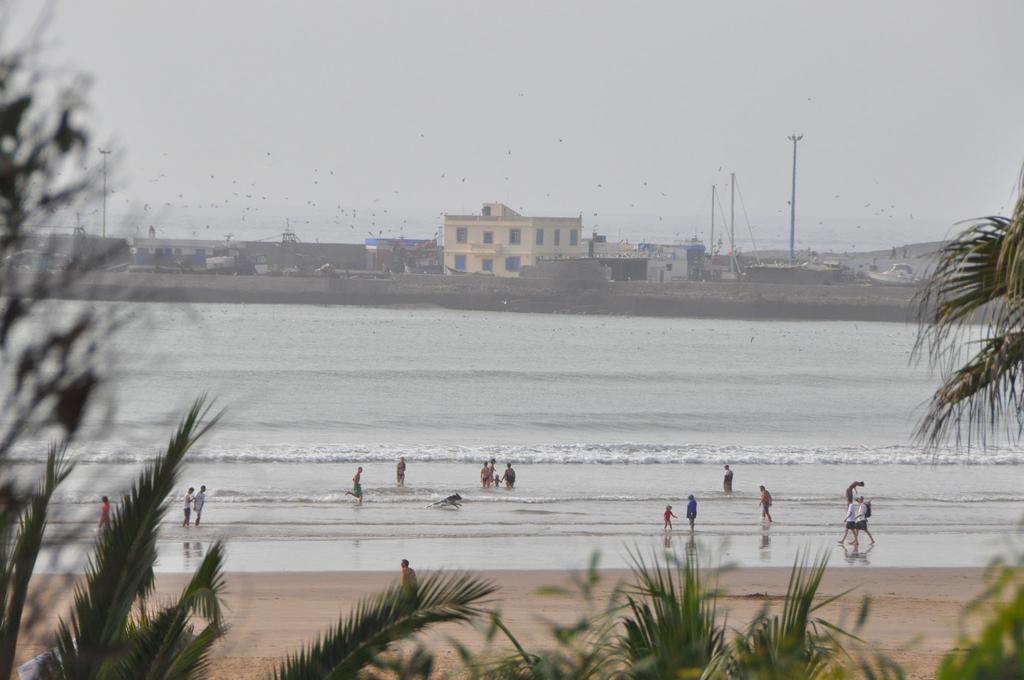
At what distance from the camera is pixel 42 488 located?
433 centimetres

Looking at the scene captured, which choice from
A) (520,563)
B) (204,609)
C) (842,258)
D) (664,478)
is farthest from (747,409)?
(842,258)

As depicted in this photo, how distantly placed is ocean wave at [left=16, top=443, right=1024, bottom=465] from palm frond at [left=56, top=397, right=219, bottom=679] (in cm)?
2443

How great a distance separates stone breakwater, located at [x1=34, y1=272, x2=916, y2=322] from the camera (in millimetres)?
85875

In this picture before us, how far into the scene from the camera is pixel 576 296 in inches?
3393

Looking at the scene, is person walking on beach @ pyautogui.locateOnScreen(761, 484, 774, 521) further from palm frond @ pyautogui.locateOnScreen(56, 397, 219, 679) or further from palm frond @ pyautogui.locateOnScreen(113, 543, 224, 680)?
palm frond @ pyautogui.locateOnScreen(56, 397, 219, 679)

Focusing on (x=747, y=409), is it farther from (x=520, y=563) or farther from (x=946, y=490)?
(x=520, y=563)

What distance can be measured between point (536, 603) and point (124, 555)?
9969 mm

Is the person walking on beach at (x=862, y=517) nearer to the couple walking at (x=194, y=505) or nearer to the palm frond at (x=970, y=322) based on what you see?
the couple walking at (x=194, y=505)

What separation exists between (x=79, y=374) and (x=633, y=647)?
1718 mm

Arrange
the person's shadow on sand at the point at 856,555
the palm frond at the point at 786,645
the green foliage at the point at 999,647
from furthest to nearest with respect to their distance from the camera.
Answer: the person's shadow on sand at the point at 856,555 < the palm frond at the point at 786,645 < the green foliage at the point at 999,647

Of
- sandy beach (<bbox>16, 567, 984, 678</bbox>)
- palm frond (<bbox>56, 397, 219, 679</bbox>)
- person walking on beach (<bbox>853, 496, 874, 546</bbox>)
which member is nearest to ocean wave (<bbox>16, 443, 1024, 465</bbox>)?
person walking on beach (<bbox>853, 496, 874, 546</bbox>)

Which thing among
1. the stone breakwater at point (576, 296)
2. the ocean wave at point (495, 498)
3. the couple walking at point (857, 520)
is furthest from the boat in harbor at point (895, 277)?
the couple walking at point (857, 520)

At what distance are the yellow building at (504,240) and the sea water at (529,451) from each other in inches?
773

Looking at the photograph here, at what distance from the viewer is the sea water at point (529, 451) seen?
58.5 ft
